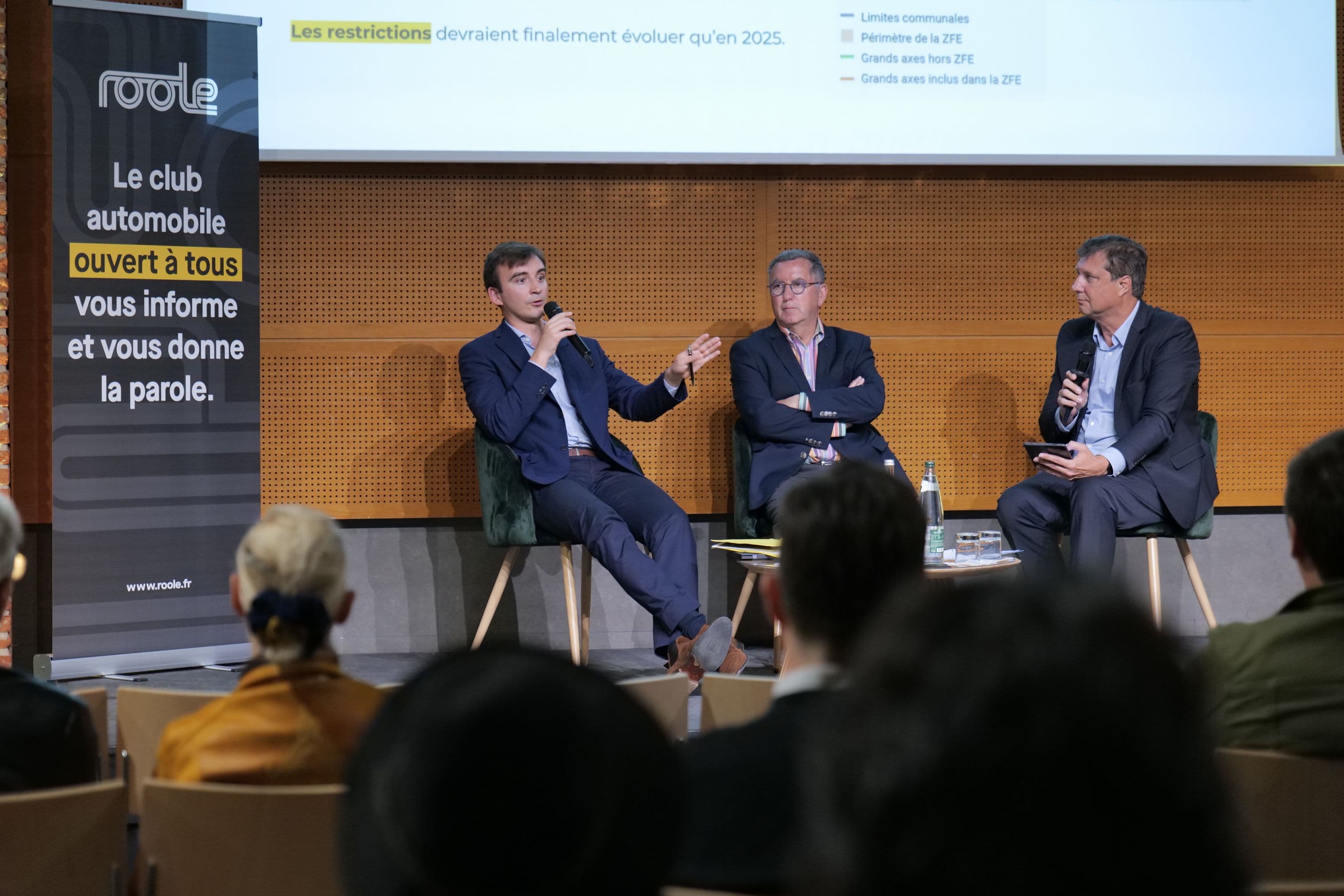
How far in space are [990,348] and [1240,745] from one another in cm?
385

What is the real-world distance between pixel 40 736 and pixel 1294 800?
1.46m

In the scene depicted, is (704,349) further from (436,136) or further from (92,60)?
(92,60)

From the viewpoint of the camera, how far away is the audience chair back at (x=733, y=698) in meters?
1.91

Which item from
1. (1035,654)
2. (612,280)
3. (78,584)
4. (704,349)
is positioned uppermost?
(612,280)

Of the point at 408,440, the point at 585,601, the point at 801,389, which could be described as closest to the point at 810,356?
the point at 801,389

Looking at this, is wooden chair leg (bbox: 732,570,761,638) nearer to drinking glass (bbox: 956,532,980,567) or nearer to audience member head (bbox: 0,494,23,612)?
drinking glass (bbox: 956,532,980,567)

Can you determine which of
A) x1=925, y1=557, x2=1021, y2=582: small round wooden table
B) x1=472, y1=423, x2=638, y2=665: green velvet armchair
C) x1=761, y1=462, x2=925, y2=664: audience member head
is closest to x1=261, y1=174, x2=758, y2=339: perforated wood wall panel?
x1=472, y1=423, x2=638, y2=665: green velvet armchair

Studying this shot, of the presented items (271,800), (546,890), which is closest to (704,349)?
(271,800)

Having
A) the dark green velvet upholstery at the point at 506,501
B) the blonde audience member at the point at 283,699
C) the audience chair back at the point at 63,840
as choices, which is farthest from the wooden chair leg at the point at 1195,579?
the audience chair back at the point at 63,840

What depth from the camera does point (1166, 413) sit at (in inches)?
174

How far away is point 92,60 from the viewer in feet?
14.3

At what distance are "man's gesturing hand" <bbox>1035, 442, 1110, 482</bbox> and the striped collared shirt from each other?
2.44 feet

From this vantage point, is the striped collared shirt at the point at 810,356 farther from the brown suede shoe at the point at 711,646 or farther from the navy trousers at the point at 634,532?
the brown suede shoe at the point at 711,646

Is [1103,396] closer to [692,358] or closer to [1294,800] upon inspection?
[692,358]
